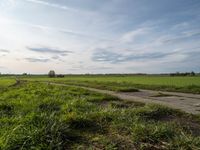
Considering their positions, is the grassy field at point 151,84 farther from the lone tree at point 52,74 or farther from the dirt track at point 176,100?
the lone tree at point 52,74

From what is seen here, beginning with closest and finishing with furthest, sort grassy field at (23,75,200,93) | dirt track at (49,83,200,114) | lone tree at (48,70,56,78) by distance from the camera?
dirt track at (49,83,200,114) < grassy field at (23,75,200,93) < lone tree at (48,70,56,78)

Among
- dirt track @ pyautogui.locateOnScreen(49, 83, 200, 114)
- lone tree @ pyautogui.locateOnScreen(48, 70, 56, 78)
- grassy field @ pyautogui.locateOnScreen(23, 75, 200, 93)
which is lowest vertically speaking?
dirt track @ pyautogui.locateOnScreen(49, 83, 200, 114)

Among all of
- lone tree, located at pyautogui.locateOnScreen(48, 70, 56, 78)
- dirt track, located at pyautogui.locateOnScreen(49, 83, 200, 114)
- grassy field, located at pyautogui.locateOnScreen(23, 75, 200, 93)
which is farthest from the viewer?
lone tree, located at pyautogui.locateOnScreen(48, 70, 56, 78)

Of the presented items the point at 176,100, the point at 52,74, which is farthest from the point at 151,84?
the point at 52,74

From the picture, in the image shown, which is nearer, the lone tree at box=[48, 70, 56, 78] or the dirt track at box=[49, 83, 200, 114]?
the dirt track at box=[49, 83, 200, 114]

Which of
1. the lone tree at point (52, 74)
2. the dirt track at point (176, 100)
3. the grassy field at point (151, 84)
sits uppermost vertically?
the lone tree at point (52, 74)

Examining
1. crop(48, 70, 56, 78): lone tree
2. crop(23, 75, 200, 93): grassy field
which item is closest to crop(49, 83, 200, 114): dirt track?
crop(23, 75, 200, 93): grassy field

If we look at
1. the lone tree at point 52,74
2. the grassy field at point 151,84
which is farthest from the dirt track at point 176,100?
the lone tree at point 52,74

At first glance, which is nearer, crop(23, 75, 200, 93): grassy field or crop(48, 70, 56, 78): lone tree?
crop(23, 75, 200, 93): grassy field

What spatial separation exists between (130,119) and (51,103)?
4.90m

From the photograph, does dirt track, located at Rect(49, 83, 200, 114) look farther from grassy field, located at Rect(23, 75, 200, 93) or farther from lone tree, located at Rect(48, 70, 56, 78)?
lone tree, located at Rect(48, 70, 56, 78)

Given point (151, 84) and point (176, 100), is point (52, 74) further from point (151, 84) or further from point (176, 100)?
point (176, 100)

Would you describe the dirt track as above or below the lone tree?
below

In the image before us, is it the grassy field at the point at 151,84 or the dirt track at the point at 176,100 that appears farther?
the grassy field at the point at 151,84
